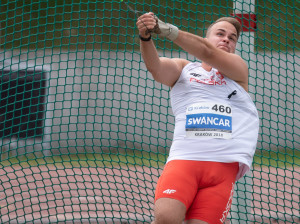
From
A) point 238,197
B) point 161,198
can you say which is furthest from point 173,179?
point 238,197

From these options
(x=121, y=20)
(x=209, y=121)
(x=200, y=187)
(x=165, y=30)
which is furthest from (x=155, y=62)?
(x=121, y=20)

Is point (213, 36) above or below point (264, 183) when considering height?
above

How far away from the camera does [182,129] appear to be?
336 cm

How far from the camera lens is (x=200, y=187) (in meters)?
3.25

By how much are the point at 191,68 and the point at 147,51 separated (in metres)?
0.41

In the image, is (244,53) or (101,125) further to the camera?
(101,125)

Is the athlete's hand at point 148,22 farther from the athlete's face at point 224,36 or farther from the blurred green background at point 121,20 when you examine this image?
the blurred green background at point 121,20

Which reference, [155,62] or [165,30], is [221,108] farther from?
[165,30]

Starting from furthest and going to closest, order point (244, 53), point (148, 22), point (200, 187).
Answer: point (244, 53), point (200, 187), point (148, 22)

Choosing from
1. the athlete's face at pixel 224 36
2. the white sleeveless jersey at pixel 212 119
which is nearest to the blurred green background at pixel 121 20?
the athlete's face at pixel 224 36

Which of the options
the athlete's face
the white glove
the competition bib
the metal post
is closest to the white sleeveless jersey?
the competition bib

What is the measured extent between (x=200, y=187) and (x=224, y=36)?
3.10 feet

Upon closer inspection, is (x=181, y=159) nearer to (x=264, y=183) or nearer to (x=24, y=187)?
(x=24, y=187)

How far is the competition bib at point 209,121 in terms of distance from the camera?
3.28 metres
